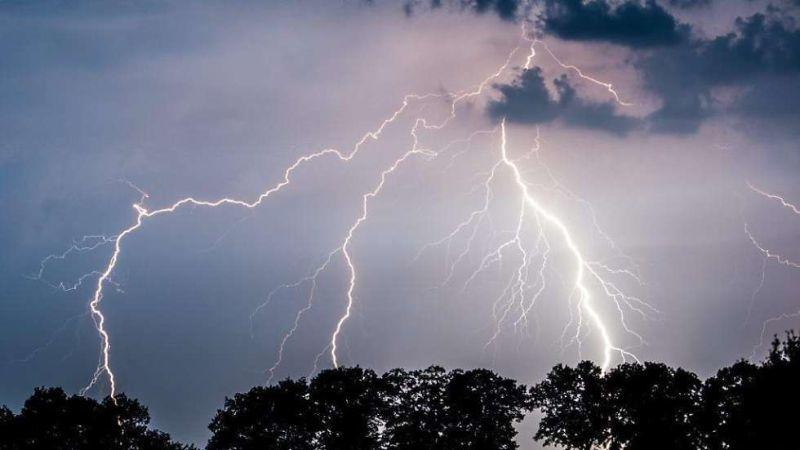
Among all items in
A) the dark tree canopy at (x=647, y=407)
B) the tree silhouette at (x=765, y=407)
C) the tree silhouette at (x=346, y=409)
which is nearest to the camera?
the tree silhouette at (x=765, y=407)

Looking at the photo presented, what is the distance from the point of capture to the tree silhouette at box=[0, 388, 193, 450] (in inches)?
1455

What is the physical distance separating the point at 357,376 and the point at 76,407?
43.0 feet

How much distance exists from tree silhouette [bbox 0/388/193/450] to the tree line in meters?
0.04

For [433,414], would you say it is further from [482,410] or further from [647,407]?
[647,407]

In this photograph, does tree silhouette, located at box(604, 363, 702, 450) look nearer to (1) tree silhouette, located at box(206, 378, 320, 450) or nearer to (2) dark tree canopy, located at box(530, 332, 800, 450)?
(2) dark tree canopy, located at box(530, 332, 800, 450)

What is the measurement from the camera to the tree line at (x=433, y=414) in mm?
36969

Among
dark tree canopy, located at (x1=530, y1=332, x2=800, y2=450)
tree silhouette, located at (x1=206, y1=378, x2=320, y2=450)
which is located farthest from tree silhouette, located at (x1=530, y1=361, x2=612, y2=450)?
tree silhouette, located at (x1=206, y1=378, x2=320, y2=450)

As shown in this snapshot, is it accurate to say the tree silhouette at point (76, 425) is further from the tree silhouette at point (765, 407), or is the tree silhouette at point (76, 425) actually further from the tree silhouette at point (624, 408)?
the tree silhouette at point (765, 407)

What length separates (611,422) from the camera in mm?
38219

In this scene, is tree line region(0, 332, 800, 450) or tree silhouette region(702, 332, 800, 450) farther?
tree line region(0, 332, 800, 450)

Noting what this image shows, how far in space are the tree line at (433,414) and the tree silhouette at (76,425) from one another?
45mm

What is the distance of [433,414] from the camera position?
40.8 metres

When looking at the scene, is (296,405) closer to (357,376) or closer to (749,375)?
(357,376)

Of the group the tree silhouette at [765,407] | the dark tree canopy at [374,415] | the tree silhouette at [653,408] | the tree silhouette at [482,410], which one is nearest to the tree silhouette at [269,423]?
the dark tree canopy at [374,415]
